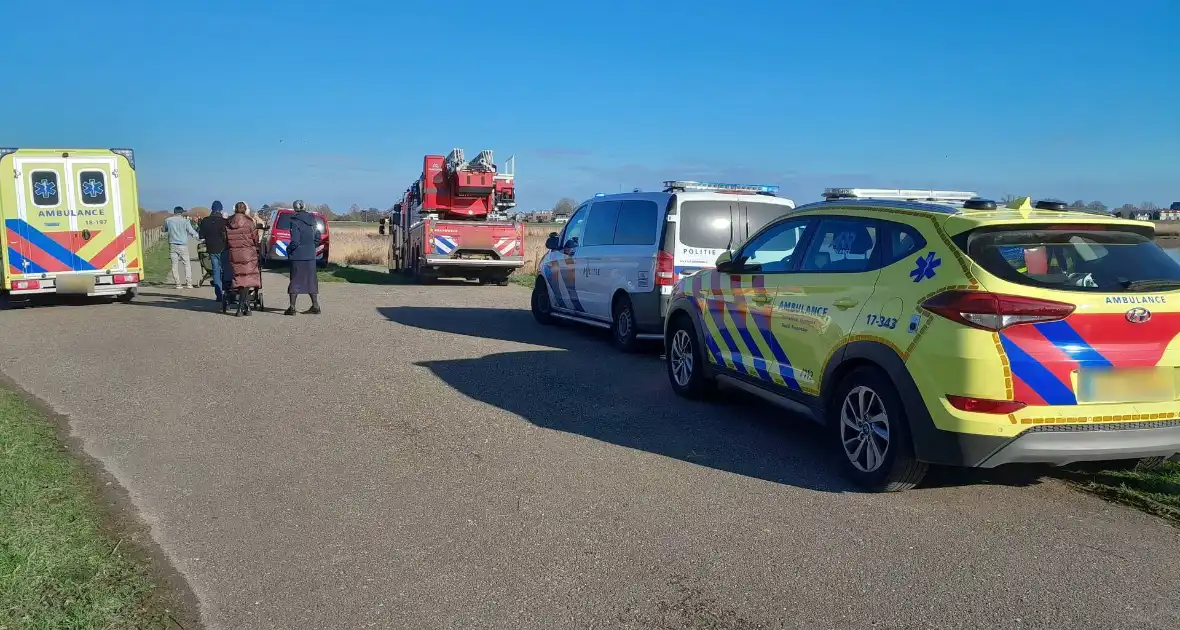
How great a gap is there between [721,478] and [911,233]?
6.04 ft

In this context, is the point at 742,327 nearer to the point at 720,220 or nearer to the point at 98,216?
the point at 720,220

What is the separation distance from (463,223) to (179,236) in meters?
5.96

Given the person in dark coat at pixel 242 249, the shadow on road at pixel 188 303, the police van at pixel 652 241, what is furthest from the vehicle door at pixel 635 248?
Result: the shadow on road at pixel 188 303

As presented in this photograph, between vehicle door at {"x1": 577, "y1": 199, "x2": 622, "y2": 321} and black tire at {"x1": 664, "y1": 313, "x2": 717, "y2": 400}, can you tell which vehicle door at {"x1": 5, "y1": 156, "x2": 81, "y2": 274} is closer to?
vehicle door at {"x1": 577, "y1": 199, "x2": 622, "y2": 321}

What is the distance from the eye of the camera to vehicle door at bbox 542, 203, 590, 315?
40.7 feet

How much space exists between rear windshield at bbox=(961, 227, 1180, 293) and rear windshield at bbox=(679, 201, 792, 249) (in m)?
4.95

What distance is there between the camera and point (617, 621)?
150 inches

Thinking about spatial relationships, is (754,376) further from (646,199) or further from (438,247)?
(438,247)

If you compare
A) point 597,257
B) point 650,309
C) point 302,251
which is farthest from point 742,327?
point 302,251

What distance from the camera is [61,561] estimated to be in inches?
165

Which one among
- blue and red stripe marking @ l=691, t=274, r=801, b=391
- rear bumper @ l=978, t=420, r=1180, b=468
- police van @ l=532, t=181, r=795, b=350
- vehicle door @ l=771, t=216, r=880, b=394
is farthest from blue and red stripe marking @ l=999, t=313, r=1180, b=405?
police van @ l=532, t=181, r=795, b=350

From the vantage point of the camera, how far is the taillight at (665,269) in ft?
32.9

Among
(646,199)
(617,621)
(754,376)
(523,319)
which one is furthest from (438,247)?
(617,621)

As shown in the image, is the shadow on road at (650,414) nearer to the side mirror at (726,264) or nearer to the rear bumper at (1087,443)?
→ the rear bumper at (1087,443)
